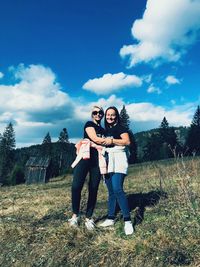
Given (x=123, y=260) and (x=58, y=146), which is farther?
(x=58, y=146)

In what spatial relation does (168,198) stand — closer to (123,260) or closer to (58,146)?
(123,260)

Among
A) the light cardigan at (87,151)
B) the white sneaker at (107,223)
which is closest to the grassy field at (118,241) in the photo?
the white sneaker at (107,223)

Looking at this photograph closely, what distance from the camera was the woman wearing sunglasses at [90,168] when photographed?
6.62 m

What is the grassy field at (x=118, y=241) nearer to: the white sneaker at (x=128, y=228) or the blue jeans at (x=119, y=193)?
the white sneaker at (x=128, y=228)

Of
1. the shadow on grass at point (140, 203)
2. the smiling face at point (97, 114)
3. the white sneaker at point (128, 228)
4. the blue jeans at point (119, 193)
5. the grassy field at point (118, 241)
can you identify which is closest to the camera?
the grassy field at point (118, 241)

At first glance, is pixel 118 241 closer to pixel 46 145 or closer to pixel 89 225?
pixel 89 225

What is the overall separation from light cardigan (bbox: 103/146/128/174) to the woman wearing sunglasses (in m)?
0.26

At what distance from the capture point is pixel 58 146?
97.1m

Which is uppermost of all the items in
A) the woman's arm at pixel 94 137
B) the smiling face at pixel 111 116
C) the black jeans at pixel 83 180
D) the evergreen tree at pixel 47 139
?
the evergreen tree at pixel 47 139

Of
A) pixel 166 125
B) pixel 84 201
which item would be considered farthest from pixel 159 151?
pixel 84 201

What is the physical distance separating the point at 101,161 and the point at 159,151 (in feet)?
246

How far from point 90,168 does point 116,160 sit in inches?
24.1

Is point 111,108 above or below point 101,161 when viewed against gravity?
above

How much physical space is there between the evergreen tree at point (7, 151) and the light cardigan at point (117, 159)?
7664 cm
